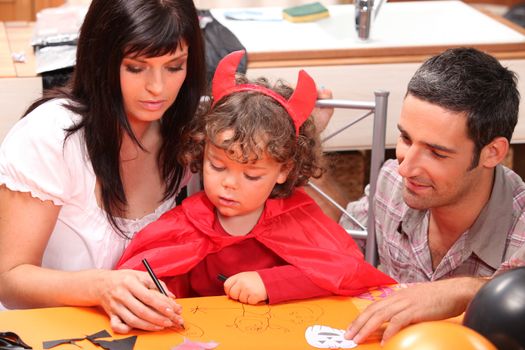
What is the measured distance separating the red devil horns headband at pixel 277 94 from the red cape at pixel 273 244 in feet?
0.63

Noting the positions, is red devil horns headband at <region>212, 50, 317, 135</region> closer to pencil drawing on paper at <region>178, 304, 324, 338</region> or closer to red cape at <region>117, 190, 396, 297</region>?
red cape at <region>117, 190, 396, 297</region>

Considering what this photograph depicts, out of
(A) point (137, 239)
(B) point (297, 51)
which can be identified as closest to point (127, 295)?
(A) point (137, 239)

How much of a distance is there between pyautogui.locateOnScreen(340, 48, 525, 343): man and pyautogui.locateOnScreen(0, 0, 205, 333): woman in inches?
19.4

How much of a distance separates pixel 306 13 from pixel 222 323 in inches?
71.8

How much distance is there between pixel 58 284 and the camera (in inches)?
66.5

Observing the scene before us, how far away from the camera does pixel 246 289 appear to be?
1690 mm

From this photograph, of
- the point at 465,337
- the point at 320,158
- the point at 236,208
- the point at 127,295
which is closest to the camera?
the point at 465,337

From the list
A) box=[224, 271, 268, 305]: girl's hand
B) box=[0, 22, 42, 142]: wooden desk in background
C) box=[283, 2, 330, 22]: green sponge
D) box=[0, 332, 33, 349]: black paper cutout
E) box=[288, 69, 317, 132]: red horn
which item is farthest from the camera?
box=[283, 2, 330, 22]: green sponge

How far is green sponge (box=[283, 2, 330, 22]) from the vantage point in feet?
10.5

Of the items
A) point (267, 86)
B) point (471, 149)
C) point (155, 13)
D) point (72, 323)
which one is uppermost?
point (155, 13)

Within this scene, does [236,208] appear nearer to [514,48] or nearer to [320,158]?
[320,158]

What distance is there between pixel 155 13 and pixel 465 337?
A: 0.91 meters

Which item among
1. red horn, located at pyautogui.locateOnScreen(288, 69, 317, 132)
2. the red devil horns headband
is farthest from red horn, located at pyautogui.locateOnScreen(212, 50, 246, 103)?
red horn, located at pyautogui.locateOnScreen(288, 69, 317, 132)

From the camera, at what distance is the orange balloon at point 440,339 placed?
117 centimetres
